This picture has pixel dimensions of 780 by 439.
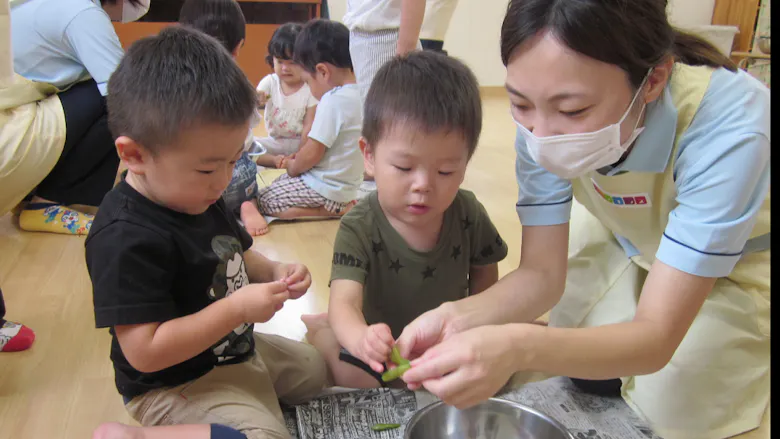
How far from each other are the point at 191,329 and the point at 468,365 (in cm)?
37

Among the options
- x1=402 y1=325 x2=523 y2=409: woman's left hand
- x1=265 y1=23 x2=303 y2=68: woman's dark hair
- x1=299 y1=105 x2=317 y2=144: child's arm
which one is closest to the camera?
x1=402 y1=325 x2=523 y2=409: woman's left hand

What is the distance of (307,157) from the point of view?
1994mm

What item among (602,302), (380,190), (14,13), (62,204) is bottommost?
(62,204)

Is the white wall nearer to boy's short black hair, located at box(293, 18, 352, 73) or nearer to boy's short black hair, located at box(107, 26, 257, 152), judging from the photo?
boy's short black hair, located at box(293, 18, 352, 73)

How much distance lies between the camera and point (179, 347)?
79cm

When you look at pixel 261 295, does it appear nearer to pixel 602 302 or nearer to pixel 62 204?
pixel 602 302

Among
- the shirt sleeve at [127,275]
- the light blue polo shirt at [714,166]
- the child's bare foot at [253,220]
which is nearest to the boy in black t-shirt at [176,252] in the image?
the shirt sleeve at [127,275]

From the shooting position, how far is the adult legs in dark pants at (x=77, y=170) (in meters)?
1.79

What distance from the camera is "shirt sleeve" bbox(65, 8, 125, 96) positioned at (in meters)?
1.70

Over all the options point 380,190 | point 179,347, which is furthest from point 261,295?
point 380,190

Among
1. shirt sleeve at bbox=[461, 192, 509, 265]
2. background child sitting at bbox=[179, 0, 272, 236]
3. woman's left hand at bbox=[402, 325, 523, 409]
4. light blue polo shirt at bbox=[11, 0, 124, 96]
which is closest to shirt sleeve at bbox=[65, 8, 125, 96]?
light blue polo shirt at bbox=[11, 0, 124, 96]

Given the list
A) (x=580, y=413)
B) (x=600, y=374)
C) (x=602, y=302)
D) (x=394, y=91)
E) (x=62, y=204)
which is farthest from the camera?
(x=62, y=204)

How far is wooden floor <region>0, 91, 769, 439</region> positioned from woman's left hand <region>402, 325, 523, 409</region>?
23.7 inches

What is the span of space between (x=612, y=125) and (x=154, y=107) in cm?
57
